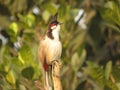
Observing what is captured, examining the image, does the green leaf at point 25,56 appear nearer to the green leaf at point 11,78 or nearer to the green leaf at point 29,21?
the green leaf at point 11,78

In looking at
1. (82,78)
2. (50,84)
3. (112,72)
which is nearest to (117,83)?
(112,72)

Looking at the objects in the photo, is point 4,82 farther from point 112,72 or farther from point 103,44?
point 103,44

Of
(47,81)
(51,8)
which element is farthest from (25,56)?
(51,8)

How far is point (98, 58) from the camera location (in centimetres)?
557

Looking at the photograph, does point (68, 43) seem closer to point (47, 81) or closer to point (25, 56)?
point (25, 56)

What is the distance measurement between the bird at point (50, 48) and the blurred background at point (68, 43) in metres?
0.43

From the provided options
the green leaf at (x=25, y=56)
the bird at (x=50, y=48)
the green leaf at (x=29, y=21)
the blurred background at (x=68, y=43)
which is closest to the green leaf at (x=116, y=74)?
the blurred background at (x=68, y=43)

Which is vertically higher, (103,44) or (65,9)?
(65,9)

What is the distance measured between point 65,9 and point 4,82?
3.31ft

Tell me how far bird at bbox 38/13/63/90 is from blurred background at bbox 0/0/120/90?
428 mm

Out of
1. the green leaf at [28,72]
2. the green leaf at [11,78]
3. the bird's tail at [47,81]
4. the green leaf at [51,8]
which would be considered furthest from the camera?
the green leaf at [51,8]

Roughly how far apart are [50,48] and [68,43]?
4.49 ft

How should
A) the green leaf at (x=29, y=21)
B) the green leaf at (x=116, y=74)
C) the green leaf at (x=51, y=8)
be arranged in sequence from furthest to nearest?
1. the green leaf at (x=51, y=8)
2. the green leaf at (x=29, y=21)
3. the green leaf at (x=116, y=74)

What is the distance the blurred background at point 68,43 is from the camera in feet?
12.3
